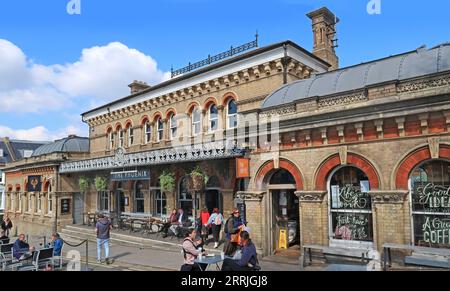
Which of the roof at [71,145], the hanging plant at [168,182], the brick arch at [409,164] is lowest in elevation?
the hanging plant at [168,182]

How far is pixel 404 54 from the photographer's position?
444 inches

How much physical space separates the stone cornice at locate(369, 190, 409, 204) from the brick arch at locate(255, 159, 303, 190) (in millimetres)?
2236

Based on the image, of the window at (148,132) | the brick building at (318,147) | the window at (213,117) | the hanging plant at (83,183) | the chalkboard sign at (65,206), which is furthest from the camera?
the chalkboard sign at (65,206)

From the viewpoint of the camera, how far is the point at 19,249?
35.5ft

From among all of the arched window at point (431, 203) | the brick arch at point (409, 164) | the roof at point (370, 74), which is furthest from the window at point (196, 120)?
the arched window at point (431, 203)

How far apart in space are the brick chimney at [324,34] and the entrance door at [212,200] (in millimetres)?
9340

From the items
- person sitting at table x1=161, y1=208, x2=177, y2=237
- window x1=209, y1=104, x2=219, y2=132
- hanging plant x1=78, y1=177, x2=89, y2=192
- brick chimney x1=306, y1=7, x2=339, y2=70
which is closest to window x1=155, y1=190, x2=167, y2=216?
person sitting at table x1=161, y1=208, x2=177, y2=237

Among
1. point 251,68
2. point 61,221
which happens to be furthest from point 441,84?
point 61,221

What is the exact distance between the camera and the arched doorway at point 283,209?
39.0 feet

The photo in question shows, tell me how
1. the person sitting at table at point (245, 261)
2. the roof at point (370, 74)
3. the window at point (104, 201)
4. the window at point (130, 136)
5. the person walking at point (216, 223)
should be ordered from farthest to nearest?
1. the window at point (104, 201)
2. the window at point (130, 136)
3. the person walking at point (216, 223)
4. the roof at point (370, 74)
5. the person sitting at table at point (245, 261)

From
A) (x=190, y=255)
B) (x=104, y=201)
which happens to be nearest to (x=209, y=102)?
(x=190, y=255)

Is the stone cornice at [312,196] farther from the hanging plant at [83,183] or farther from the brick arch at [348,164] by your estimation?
the hanging plant at [83,183]

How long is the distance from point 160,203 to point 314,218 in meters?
10.6

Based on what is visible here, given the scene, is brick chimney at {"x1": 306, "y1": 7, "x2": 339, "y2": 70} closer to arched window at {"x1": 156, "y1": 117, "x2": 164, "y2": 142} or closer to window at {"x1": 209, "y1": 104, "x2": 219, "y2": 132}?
window at {"x1": 209, "y1": 104, "x2": 219, "y2": 132}
